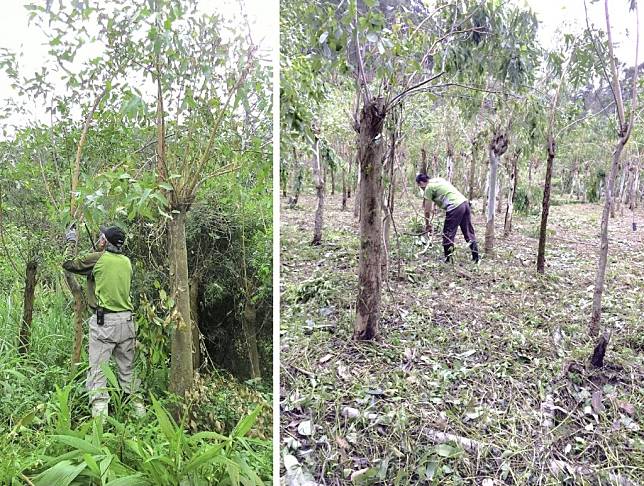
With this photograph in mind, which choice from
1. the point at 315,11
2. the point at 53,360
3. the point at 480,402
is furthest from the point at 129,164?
the point at 480,402

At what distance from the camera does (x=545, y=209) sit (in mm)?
1373

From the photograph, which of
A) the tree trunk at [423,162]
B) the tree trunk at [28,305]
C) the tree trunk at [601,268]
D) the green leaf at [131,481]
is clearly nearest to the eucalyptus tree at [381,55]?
the tree trunk at [423,162]

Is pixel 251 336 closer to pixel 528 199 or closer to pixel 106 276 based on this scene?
pixel 106 276

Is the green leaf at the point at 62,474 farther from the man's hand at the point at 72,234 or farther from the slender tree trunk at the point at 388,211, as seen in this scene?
the slender tree trunk at the point at 388,211

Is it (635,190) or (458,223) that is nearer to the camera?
(635,190)

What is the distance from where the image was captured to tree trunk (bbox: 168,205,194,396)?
1.30 meters

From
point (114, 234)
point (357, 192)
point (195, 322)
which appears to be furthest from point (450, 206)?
point (114, 234)

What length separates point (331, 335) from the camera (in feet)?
5.05

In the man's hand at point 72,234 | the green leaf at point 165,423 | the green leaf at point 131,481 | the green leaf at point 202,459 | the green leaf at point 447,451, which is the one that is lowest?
the green leaf at point 131,481

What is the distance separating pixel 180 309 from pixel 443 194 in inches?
29.9

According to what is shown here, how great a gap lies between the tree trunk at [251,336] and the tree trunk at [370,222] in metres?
0.30

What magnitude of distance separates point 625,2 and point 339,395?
122cm

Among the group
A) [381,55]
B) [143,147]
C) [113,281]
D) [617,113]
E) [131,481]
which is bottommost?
[131,481]

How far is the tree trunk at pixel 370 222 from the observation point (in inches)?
58.3
